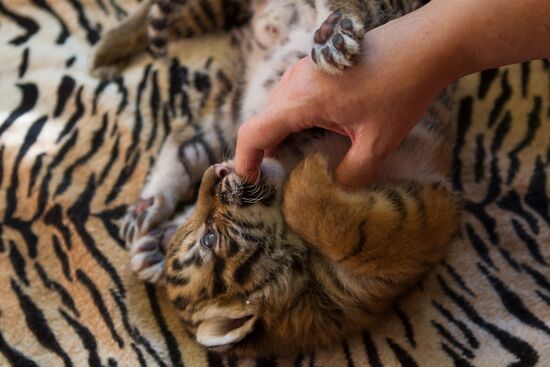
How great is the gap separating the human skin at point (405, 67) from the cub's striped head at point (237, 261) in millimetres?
258

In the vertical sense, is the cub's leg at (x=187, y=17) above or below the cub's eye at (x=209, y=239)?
above

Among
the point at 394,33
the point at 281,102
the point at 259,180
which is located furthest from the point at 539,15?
the point at 259,180

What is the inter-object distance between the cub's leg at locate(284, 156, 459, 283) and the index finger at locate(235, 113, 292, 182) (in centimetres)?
11

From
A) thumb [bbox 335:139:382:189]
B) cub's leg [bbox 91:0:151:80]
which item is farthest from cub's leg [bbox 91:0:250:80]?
thumb [bbox 335:139:382:189]

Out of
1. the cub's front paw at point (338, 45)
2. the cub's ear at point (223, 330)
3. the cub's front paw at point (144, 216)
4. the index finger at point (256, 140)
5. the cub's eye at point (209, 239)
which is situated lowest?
the cub's ear at point (223, 330)

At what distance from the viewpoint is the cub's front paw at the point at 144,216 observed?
1.96m

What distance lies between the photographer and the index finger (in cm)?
149

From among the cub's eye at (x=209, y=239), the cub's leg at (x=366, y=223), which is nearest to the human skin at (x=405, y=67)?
the cub's leg at (x=366, y=223)

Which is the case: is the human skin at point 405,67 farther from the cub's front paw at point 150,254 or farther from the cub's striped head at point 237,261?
the cub's front paw at point 150,254

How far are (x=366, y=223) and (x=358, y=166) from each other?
0.50 feet

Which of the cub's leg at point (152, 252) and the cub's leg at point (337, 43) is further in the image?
the cub's leg at point (152, 252)

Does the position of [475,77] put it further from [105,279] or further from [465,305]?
[105,279]

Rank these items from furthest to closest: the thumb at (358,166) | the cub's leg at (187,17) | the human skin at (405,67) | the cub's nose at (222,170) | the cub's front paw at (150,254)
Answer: the cub's leg at (187,17) → the cub's front paw at (150,254) → the cub's nose at (222,170) → the thumb at (358,166) → the human skin at (405,67)

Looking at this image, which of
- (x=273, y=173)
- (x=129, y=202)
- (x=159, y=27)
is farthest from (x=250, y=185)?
(x=159, y=27)
